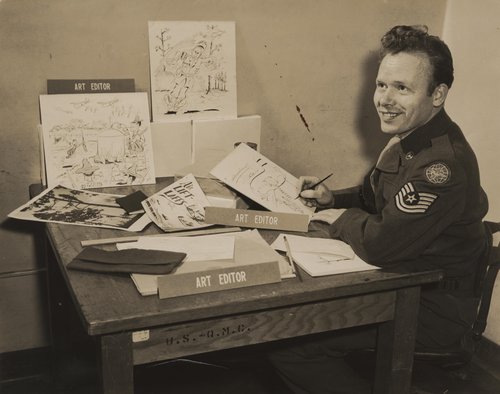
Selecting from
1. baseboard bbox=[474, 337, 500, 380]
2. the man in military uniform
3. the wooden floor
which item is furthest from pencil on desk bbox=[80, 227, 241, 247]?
baseboard bbox=[474, 337, 500, 380]

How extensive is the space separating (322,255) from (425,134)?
0.50 meters

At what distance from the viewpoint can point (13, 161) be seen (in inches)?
85.8

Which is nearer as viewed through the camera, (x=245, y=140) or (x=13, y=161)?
(x=13, y=161)

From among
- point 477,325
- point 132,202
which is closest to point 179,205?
point 132,202

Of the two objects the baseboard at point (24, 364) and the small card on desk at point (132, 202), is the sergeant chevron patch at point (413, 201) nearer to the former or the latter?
the small card on desk at point (132, 202)

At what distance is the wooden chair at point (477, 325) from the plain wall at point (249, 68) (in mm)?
863

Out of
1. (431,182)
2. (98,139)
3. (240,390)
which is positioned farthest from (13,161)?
(431,182)

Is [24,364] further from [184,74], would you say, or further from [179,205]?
[184,74]

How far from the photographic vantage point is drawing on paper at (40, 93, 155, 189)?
2.13m

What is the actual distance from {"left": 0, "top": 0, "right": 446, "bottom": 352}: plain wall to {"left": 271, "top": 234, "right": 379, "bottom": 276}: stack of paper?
0.87 m

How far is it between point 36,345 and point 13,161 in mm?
741

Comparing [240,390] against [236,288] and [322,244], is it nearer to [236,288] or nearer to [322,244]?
[322,244]

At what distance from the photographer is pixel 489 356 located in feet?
8.38

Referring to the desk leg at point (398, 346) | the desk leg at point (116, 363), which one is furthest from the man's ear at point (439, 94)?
the desk leg at point (116, 363)
